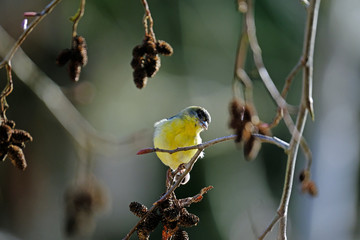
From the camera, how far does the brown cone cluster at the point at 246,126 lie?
5.86 feet

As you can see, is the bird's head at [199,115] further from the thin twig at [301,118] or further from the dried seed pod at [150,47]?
the thin twig at [301,118]

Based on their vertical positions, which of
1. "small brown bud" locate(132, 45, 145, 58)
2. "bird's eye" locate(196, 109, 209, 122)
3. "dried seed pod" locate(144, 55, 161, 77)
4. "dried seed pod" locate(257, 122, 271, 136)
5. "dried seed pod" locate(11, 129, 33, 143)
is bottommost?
"dried seed pod" locate(11, 129, 33, 143)

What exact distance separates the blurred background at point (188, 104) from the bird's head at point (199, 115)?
8.14 feet

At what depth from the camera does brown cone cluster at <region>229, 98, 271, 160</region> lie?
1.79 meters

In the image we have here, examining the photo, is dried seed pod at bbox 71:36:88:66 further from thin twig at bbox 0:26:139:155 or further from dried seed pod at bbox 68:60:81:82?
thin twig at bbox 0:26:139:155

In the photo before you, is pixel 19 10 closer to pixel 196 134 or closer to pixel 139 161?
pixel 139 161

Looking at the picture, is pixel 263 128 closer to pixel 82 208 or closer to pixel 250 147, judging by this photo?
pixel 250 147

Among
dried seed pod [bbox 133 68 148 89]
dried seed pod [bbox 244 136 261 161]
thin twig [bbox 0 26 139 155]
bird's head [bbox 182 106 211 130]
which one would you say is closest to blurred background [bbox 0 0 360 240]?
thin twig [bbox 0 26 139 155]

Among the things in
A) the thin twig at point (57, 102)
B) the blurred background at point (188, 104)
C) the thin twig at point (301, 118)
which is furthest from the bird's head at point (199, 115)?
the blurred background at point (188, 104)

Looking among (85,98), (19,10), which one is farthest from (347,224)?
(19,10)

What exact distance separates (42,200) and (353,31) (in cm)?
440

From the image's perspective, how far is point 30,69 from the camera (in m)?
2.94

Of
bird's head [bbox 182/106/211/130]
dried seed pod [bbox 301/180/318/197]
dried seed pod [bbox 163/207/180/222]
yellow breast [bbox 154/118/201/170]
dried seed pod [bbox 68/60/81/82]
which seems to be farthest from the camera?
bird's head [bbox 182/106/211/130]

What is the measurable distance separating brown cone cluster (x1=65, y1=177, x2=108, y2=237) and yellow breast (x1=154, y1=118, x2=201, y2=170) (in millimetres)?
502
